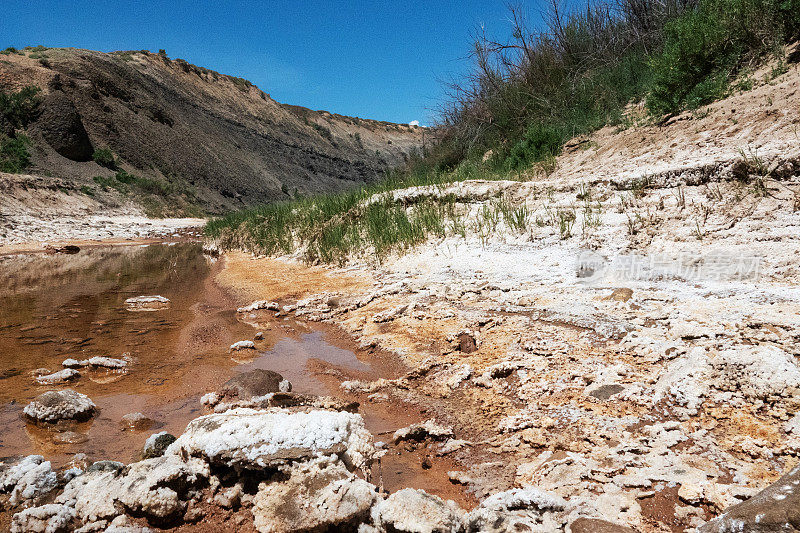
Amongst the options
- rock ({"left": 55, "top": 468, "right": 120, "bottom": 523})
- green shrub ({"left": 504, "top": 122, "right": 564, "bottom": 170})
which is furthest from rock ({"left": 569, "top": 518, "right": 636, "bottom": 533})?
green shrub ({"left": 504, "top": 122, "right": 564, "bottom": 170})

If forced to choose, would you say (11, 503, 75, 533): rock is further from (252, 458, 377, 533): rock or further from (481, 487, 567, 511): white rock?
(481, 487, 567, 511): white rock

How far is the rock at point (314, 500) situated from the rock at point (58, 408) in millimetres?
1344

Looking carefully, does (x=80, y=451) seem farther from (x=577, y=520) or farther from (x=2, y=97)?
(x=2, y=97)

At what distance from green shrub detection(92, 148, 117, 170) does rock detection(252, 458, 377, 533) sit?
30497 millimetres

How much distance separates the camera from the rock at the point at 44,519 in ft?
4.18

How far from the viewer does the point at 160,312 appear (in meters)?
4.47

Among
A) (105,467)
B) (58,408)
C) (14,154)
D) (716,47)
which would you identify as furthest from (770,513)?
(14,154)

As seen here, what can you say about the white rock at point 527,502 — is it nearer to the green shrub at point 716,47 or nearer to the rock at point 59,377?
the rock at point 59,377

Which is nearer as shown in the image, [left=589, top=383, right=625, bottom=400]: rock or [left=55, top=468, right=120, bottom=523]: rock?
[left=55, top=468, right=120, bottom=523]: rock

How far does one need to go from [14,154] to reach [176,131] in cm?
1467

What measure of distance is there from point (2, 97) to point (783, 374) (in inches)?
1282

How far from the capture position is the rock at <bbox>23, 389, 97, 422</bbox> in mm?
2062

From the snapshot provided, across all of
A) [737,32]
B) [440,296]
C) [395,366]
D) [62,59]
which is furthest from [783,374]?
[62,59]

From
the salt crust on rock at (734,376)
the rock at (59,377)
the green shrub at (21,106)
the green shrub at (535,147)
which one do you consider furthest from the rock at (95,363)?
the green shrub at (21,106)
